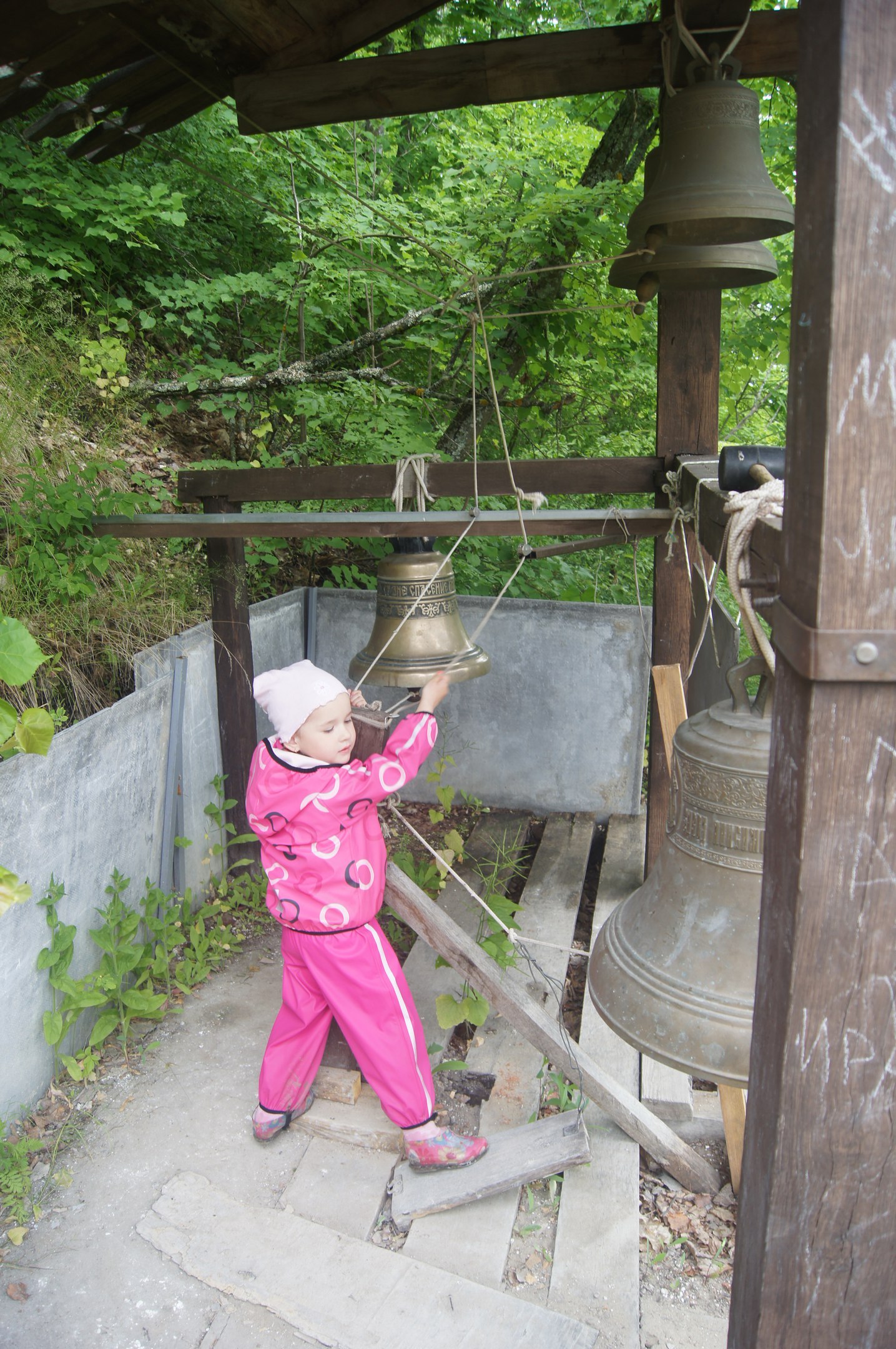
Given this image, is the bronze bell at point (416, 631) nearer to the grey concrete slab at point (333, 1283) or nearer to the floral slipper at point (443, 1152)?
the floral slipper at point (443, 1152)

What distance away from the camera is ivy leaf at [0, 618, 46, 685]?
6.17 feet

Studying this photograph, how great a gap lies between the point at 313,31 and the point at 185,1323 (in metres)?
4.14

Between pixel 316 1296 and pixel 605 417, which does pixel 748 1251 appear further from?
pixel 605 417

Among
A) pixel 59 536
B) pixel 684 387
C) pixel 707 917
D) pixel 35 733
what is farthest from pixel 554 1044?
pixel 59 536

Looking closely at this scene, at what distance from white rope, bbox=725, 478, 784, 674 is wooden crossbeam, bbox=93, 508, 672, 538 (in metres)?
1.63

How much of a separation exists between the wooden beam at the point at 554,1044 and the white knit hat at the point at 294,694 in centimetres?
65

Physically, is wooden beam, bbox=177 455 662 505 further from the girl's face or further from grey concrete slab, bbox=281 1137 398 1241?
grey concrete slab, bbox=281 1137 398 1241

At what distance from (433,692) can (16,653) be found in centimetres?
119

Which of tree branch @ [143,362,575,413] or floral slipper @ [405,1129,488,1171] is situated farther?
tree branch @ [143,362,575,413]

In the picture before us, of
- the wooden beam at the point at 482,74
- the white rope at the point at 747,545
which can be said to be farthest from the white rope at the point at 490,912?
the wooden beam at the point at 482,74

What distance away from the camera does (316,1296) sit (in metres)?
2.42

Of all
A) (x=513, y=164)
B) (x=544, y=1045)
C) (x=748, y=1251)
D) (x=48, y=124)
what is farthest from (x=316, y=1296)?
(x=513, y=164)

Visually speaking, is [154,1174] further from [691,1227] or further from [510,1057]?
[691,1227]

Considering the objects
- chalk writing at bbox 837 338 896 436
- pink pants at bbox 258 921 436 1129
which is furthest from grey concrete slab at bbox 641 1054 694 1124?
chalk writing at bbox 837 338 896 436
